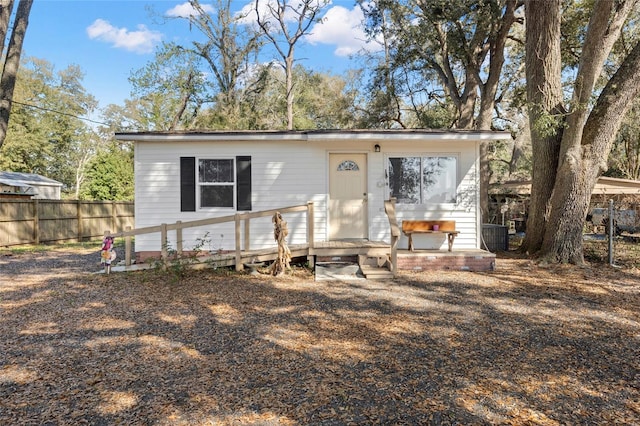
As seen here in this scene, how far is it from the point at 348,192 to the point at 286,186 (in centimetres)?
139

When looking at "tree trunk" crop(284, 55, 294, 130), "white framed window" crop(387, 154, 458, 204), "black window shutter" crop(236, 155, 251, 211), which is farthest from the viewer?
"tree trunk" crop(284, 55, 294, 130)

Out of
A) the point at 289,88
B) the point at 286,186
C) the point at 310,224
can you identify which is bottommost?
the point at 310,224

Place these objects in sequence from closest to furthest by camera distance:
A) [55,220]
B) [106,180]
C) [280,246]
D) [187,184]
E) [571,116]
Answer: [280,246] < [571,116] < [187,184] < [55,220] < [106,180]

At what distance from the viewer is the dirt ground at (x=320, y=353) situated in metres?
2.71

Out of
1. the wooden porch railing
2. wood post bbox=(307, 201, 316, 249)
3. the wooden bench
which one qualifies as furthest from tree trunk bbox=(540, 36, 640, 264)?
the wooden porch railing

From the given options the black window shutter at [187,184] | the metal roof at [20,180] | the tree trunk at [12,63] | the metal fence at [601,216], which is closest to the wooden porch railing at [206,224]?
the black window shutter at [187,184]

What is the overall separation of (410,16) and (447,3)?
300 cm

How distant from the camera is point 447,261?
7906mm

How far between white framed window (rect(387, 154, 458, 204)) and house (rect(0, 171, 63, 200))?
17.3m

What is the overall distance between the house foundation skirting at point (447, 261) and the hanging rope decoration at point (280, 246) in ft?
7.60

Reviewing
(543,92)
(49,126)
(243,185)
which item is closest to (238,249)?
(243,185)

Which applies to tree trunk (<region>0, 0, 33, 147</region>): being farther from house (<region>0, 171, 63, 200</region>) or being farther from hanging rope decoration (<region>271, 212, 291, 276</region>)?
hanging rope decoration (<region>271, 212, 291, 276</region>)

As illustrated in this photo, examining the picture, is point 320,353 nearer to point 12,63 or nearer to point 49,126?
point 12,63

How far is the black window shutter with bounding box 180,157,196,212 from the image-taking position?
330 inches
